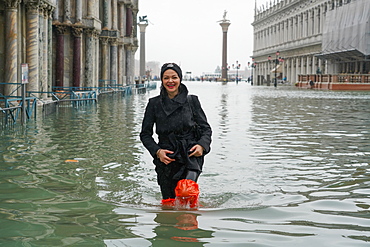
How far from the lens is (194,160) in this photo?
21.4 feet

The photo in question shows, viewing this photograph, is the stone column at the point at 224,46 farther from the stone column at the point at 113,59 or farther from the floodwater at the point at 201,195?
the floodwater at the point at 201,195

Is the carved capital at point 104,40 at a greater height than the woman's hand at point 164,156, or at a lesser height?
greater

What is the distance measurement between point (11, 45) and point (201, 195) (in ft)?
46.5

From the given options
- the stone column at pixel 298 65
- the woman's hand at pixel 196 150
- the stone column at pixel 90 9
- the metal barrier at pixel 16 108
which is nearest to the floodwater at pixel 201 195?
the woman's hand at pixel 196 150

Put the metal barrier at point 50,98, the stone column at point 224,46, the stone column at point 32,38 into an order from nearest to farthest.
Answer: the metal barrier at point 50,98 < the stone column at point 32,38 < the stone column at point 224,46

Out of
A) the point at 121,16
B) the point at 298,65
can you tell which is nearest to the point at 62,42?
the point at 121,16

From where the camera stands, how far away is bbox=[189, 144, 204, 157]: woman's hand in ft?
21.1

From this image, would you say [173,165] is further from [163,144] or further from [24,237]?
[24,237]

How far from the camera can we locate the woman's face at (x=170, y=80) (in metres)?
6.43

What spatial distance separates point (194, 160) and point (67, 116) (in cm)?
1472

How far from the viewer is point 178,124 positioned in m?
6.52

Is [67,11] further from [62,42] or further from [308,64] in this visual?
[308,64]

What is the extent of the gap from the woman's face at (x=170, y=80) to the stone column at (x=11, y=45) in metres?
14.5

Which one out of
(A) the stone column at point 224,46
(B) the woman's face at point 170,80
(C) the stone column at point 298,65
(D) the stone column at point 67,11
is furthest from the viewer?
(A) the stone column at point 224,46
